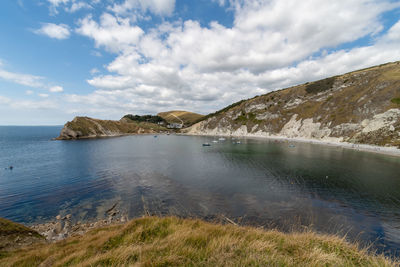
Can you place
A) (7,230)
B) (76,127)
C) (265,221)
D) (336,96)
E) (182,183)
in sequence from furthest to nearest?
(76,127) → (336,96) → (182,183) → (265,221) → (7,230)

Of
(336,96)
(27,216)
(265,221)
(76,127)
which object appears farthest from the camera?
(76,127)

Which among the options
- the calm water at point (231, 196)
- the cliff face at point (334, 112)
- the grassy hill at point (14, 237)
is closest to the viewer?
the grassy hill at point (14, 237)

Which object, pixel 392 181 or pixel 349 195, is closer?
pixel 349 195

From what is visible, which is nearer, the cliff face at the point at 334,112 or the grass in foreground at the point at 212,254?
the grass in foreground at the point at 212,254

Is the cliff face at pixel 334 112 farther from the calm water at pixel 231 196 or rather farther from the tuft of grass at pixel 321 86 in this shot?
the calm water at pixel 231 196

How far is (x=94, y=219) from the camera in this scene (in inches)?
734

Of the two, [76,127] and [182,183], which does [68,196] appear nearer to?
[182,183]

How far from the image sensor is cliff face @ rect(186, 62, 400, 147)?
7431 cm

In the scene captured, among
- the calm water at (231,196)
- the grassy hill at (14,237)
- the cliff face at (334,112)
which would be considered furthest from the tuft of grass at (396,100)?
the grassy hill at (14,237)

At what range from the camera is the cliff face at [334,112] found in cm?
7431

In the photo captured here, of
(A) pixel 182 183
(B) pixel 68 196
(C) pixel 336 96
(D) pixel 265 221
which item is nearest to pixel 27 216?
(B) pixel 68 196

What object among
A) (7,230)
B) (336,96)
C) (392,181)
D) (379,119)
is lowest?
(392,181)

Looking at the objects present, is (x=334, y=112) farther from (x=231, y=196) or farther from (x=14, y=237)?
(x=14, y=237)

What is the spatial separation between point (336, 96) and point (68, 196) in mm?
146630
